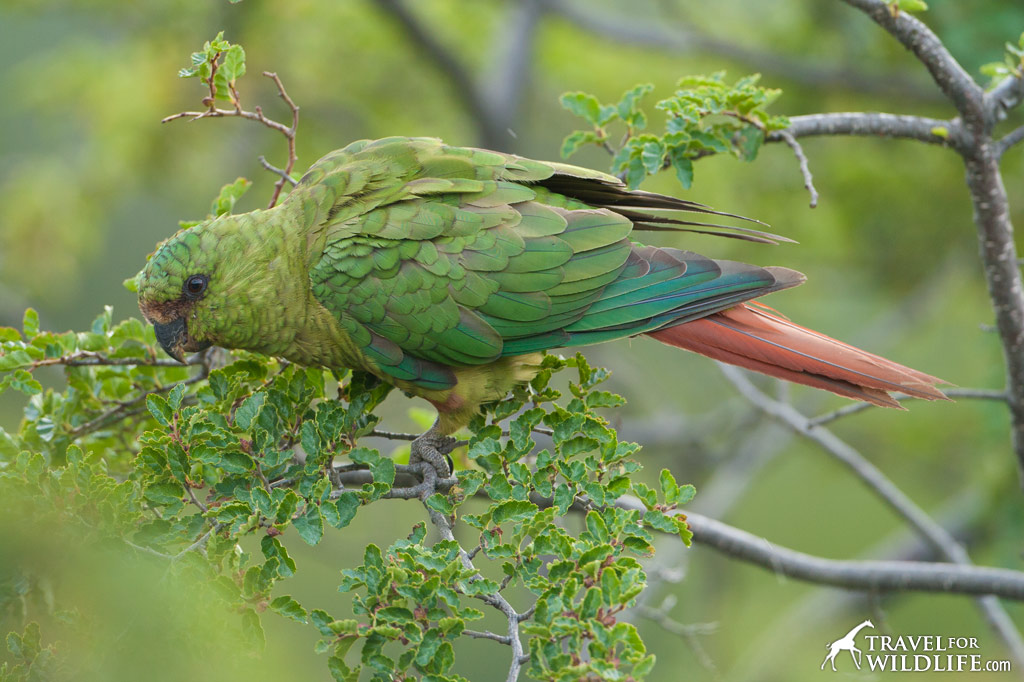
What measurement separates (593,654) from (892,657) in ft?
6.64

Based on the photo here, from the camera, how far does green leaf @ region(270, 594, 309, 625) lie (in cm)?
199

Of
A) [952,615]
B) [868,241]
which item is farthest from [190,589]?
[952,615]

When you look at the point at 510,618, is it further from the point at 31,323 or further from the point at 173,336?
the point at 31,323

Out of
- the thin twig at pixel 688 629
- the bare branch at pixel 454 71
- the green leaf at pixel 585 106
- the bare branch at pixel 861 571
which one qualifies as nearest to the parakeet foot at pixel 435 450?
the bare branch at pixel 861 571

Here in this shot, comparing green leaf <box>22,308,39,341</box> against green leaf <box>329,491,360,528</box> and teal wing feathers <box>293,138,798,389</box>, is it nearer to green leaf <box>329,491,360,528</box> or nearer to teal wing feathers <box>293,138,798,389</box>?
teal wing feathers <box>293,138,798,389</box>

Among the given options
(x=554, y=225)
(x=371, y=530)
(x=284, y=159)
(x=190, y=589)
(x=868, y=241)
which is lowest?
(x=190, y=589)

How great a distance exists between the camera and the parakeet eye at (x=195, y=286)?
283cm

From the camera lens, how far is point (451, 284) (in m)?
2.74

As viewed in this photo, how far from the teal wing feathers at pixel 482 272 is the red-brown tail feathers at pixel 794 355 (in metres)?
0.09

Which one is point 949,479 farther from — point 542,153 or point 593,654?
point 593,654

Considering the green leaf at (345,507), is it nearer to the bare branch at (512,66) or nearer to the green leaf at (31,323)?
the green leaf at (31,323)

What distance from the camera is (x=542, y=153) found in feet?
31.3

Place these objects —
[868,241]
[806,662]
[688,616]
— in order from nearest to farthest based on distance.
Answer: [806,662] < [868,241] < [688,616]

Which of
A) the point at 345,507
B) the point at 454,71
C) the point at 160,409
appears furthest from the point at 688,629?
the point at 454,71
